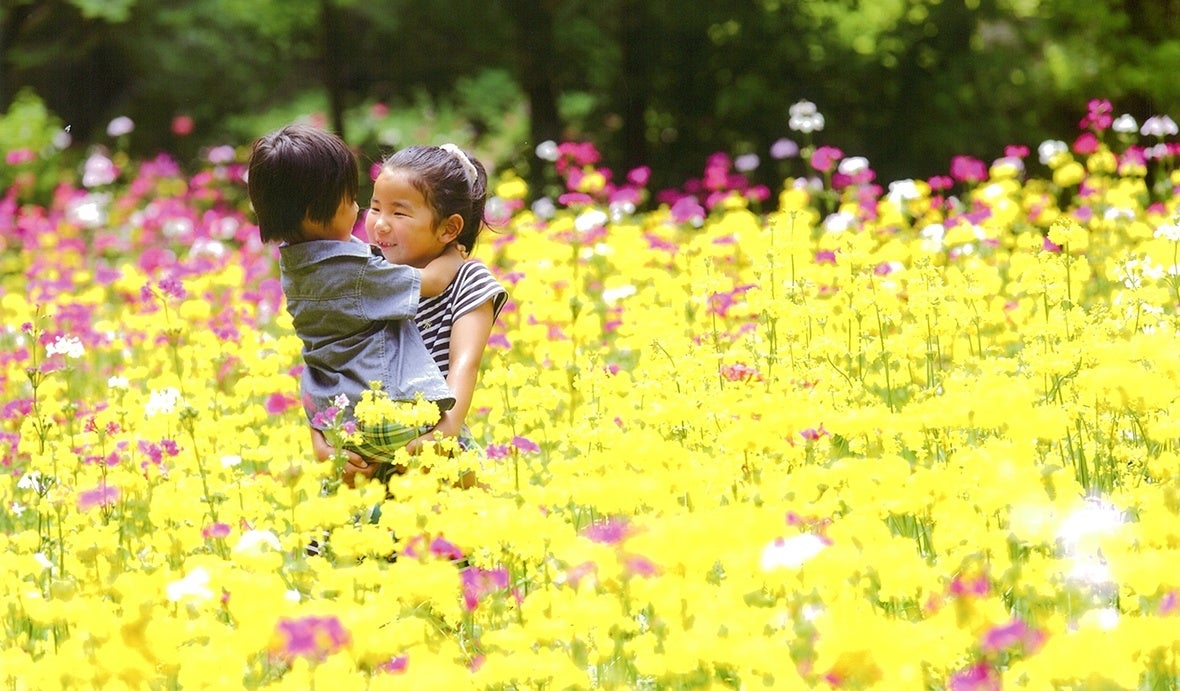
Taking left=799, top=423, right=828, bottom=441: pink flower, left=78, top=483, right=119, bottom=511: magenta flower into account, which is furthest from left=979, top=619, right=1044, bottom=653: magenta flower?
left=78, top=483, right=119, bottom=511: magenta flower

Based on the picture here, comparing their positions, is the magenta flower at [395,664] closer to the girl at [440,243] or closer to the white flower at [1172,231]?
the girl at [440,243]

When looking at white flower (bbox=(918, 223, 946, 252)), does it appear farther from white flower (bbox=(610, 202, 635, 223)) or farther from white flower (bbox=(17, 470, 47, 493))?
white flower (bbox=(17, 470, 47, 493))

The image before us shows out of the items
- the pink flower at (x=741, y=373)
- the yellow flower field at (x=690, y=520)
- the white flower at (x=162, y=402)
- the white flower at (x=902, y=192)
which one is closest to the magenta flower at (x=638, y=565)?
the yellow flower field at (x=690, y=520)

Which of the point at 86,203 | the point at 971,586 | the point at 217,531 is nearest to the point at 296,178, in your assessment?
the point at 217,531

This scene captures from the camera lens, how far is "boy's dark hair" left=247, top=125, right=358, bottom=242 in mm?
3230

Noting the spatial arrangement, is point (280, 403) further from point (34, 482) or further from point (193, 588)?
point (193, 588)

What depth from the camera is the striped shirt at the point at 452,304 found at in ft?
11.3

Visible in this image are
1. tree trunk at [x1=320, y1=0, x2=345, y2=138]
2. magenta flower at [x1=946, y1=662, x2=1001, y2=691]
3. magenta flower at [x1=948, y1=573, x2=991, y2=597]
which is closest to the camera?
magenta flower at [x1=946, y1=662, x2=1001, y2=691]

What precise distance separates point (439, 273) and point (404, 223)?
14 cm

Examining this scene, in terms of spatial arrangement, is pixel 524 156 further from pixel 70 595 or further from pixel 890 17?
pixel 70 595

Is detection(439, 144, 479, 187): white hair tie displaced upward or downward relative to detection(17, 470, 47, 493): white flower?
upward

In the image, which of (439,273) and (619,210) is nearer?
(439,273)

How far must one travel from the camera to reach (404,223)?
3.48 metres

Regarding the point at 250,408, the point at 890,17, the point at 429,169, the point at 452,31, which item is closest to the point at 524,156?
the point at 452,31
